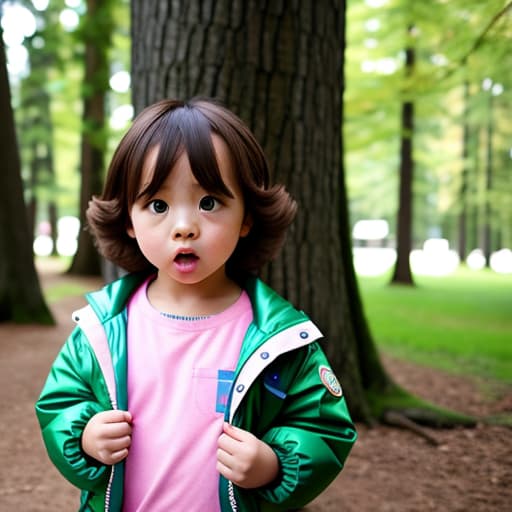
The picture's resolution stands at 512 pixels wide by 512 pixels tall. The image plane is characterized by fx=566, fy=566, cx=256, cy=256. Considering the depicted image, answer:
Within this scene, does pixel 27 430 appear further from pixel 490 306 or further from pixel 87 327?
pixel 490 306

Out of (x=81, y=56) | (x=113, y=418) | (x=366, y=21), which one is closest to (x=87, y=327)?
(x=113, y=418)

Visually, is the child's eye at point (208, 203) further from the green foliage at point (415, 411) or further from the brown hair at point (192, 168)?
the green foliage at point (415, 411)

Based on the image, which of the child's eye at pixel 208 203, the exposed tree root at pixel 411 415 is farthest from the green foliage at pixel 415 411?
the child's eye at pixel 208 203

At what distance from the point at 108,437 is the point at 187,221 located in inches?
23.6

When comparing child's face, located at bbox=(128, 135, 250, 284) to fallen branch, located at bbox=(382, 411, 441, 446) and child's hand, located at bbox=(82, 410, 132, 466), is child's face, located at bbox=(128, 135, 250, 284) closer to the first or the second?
child's hand, located at bbox=(82, 410, 132, 466)

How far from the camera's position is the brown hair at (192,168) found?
4.92 feet

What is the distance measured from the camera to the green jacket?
148cm

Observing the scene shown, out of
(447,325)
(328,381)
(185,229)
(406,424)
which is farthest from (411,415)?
(447,325)

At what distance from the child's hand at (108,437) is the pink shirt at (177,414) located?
64mm

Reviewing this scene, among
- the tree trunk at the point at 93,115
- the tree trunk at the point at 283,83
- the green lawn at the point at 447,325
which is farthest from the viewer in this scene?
the tree trunk at the point at 93,115

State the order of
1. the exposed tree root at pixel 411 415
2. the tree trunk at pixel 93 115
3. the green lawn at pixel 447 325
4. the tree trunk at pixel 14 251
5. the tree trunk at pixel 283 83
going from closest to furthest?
the tree trunk at pixel 283 83, the exposed tree root at pixel 411 415, the green lawn at pixel 447 325, the tree trunk at pixel 14 251, the tree trunk at pixel 93 115

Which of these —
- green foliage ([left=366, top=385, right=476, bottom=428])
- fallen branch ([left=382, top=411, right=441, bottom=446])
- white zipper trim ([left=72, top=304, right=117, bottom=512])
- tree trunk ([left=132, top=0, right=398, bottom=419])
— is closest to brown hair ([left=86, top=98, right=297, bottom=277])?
white zipper trim ([left=72, top=304, right=117, bottom=512])

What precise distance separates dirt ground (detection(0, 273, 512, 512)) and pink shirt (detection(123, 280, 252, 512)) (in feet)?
5.32

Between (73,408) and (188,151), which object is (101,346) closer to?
(73,408)
